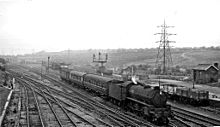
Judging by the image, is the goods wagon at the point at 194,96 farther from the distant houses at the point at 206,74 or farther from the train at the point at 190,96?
the distant houses at the point at 206,74

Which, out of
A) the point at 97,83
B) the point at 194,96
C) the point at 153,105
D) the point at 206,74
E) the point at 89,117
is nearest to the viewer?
the point at 153,105

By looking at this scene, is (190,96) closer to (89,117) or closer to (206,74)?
(89,117)

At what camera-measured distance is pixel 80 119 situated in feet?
71.4

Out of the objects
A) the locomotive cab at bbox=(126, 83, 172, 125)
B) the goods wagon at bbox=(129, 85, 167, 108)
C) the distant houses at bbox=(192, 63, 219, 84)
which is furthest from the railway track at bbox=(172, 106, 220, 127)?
the distant houses at bbox=(192, 63, 219, 84)

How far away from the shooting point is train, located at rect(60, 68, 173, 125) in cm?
2009

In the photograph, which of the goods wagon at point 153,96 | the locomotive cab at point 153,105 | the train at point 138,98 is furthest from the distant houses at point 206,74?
the goods wagon at point 153,96

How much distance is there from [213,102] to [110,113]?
490 inches

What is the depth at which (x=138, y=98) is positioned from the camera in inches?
884

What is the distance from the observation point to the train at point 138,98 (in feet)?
65.9

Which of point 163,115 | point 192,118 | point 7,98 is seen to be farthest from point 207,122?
point 7,98

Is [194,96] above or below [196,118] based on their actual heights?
above

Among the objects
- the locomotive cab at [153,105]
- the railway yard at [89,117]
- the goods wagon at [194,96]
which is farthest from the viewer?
the goods wagon at [194,96]

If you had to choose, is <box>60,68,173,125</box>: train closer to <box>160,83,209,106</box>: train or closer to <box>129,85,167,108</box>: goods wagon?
<box>129,85,167,108</box>: goods wagon

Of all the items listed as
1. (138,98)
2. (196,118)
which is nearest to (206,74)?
(196,118)
